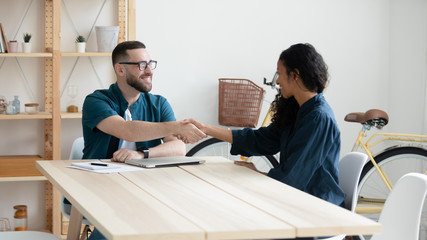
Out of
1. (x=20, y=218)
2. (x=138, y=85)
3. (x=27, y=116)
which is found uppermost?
(x=138, y=85)

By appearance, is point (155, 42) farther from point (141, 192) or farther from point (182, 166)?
point (141, 192)

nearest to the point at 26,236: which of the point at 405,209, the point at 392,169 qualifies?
the point at 405,209

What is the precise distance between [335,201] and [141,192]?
821 mm

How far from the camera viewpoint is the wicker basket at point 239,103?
442cm

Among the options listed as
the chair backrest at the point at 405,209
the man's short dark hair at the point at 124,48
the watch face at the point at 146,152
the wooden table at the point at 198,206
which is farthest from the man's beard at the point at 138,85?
the chair backrest at the point at 405,209

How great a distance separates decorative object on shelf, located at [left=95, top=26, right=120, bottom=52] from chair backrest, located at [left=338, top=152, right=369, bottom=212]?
1951 mm

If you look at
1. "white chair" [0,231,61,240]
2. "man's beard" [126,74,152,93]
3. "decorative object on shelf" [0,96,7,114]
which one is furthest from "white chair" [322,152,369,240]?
"decorative object on shelf" [0,96,7,114]

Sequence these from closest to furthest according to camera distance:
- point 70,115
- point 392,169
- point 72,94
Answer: point 70,115 → point 72,94 → point 392,169

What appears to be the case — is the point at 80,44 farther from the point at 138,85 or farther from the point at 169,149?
the point at 169,149

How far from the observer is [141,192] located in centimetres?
219

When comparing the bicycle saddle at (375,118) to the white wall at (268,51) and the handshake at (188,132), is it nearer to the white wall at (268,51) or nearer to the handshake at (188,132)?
the white wall at (268,51)

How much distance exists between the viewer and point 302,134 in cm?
262

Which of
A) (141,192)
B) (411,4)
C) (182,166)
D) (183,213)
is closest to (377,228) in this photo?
(183,213)

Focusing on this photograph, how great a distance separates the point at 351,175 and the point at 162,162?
785 millimetres
